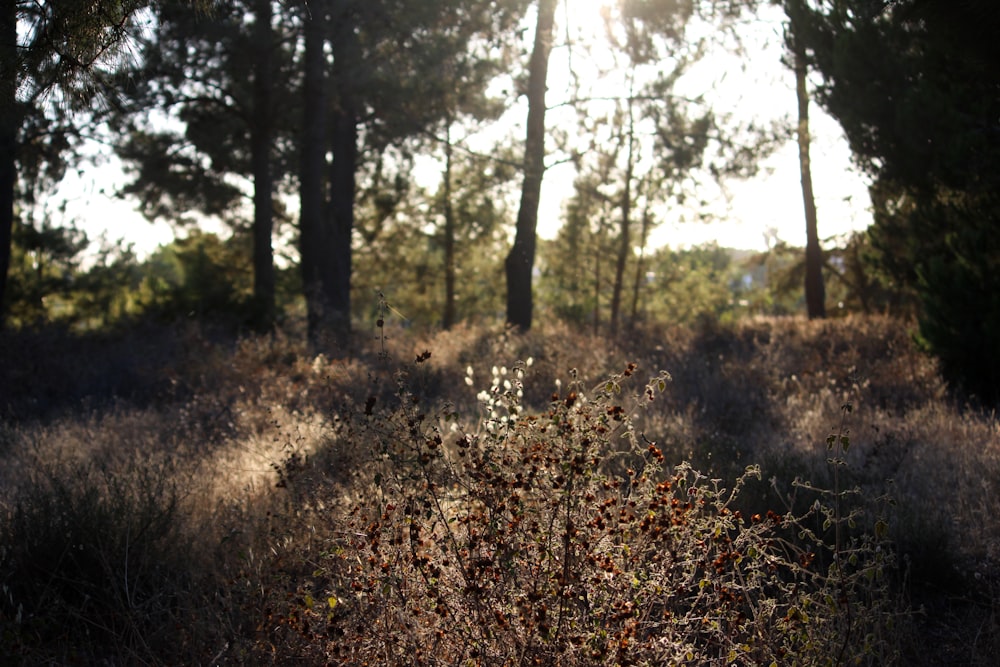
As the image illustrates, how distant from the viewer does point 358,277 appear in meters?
30.7

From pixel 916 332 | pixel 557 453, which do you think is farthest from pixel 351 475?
pixel 916 332

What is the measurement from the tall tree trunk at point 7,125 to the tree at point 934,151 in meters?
7.06

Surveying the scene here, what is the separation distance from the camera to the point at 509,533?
3174mm

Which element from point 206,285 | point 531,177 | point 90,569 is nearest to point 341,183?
point 206,285

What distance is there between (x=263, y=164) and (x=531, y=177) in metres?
5.15

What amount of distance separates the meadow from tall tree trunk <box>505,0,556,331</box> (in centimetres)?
680

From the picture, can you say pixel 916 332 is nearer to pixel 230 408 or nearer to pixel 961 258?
pixel 961 258

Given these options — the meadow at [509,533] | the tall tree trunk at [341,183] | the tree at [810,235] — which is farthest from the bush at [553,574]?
the tree at [810,235]

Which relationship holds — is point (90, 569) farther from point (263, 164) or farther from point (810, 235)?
point (810, 235)

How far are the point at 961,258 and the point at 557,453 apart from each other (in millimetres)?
7920

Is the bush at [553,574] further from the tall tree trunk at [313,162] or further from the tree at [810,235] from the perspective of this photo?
the tree at [810,235]

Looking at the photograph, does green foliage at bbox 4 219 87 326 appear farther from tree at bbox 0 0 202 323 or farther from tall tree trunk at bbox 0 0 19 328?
tree at bbox 0 0 202 323

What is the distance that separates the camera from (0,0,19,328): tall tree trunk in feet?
14.2

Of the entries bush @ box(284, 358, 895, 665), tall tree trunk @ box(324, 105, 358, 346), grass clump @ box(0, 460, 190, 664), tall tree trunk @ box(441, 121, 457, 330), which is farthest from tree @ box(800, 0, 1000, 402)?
tall tree trunk @ box(441, 121, 457, 330)
